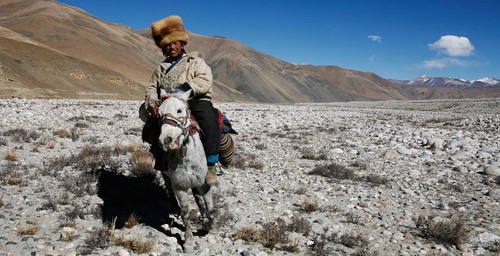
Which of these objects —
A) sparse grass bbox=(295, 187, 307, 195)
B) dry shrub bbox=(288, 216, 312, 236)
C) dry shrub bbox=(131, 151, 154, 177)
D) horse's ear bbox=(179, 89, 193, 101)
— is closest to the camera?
horse's ear bbox=(179, 89, 193, 101)

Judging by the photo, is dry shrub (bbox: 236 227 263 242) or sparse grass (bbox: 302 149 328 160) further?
sparse grass (bbox: 302 149 328 160)

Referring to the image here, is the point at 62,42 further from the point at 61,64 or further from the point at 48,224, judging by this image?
the point at 48,224

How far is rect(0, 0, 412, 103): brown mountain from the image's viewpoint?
56.0 m

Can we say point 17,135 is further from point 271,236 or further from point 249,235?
point 271,236

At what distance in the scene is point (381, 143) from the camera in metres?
14.3

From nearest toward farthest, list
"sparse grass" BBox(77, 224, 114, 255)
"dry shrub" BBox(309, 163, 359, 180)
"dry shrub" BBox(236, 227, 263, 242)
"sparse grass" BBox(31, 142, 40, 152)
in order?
"sparse grass" BBox(77, 224, 114, 255)
"dry shrub" BBox(236, 227, 263, 242)
"dry shrub" BBox(309, 163, 359, 180)
"sparse grass" BBox(31, 142, 40, 152)

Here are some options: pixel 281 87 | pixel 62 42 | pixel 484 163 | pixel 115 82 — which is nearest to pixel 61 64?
pixel 115 82

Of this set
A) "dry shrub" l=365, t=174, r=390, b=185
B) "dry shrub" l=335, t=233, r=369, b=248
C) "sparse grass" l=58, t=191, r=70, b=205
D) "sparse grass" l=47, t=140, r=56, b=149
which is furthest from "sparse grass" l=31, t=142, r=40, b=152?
"dry shrub" l=365, t=174, r=390, b=185

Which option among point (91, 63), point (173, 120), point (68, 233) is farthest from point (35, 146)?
point (91, 63)

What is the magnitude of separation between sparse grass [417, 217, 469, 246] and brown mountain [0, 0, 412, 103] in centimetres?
4657

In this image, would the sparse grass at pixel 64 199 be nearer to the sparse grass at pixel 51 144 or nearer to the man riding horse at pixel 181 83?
the man riding horse at pixel 181 83

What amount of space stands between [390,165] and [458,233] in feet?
17.8

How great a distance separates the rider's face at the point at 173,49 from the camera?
17.7 feet

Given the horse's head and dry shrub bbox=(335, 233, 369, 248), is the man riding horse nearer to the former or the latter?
the horse's head
